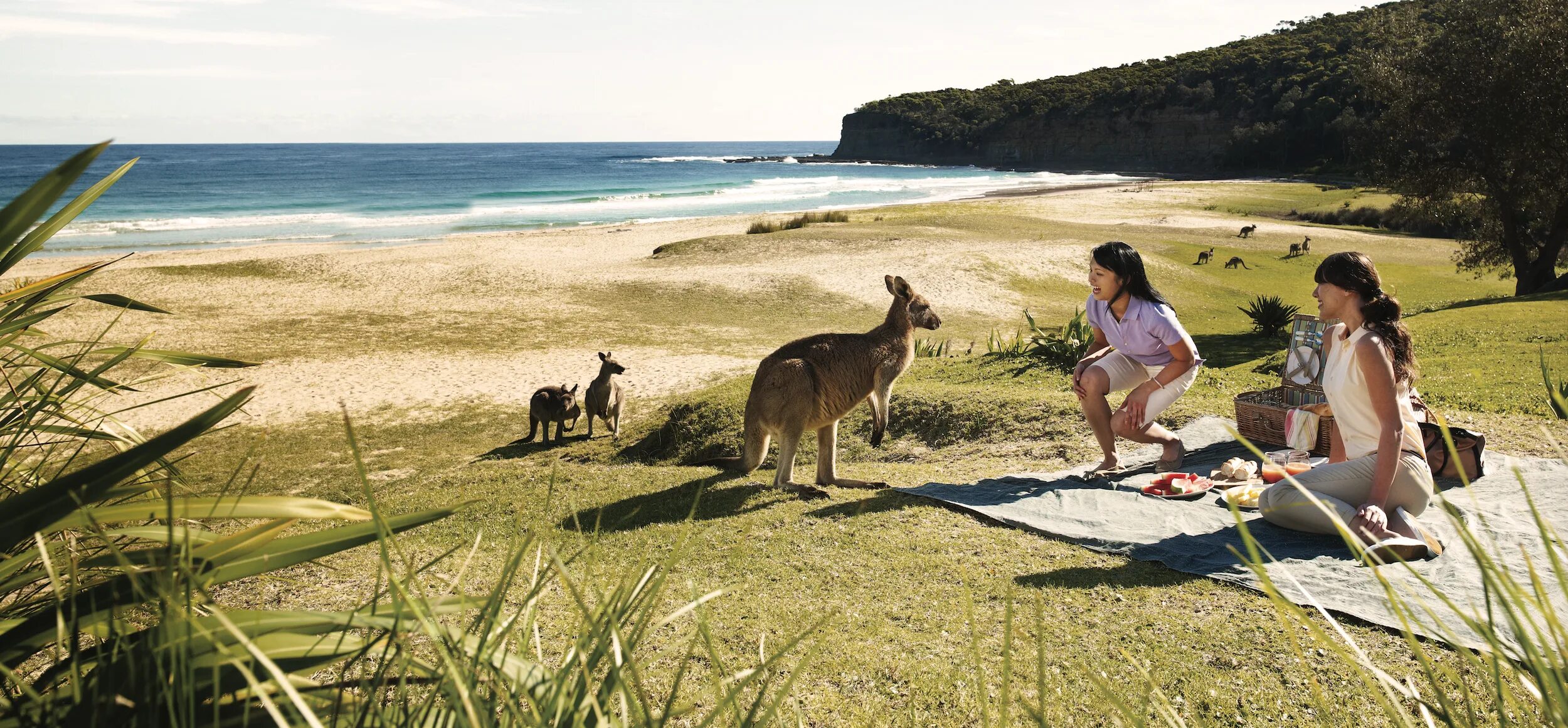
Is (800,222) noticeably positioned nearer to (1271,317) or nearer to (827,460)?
(1271,317)

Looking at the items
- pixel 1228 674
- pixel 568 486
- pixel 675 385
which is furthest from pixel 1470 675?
pixel 675 385

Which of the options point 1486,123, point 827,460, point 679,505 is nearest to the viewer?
point 679,505

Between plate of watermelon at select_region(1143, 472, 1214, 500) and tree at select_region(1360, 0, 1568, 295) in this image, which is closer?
plate of watermelon at select_region(1143, 472, 1214, 500)

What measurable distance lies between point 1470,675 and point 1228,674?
746 mm

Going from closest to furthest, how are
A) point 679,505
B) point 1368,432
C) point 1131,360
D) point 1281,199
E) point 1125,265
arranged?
point 1368,432 < point 1125,265 < point 679,505 < point 1131,360 < point 1281,199

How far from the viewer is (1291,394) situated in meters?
7.09

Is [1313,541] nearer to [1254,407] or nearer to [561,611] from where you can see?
[1254,407]

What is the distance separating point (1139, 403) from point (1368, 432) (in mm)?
1434

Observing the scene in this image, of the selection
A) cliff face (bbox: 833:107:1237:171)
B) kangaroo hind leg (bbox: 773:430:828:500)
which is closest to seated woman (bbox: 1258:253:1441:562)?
kangaroo hind leg (bbox: 773:430:828:500)

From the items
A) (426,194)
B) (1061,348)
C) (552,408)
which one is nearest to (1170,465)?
(1061,348)

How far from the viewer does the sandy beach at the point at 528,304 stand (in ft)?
43.1

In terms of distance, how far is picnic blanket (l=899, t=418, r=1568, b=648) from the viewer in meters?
4.14

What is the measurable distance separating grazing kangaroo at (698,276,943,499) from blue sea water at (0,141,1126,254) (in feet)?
111

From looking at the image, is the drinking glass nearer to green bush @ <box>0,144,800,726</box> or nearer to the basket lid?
the basket lid
